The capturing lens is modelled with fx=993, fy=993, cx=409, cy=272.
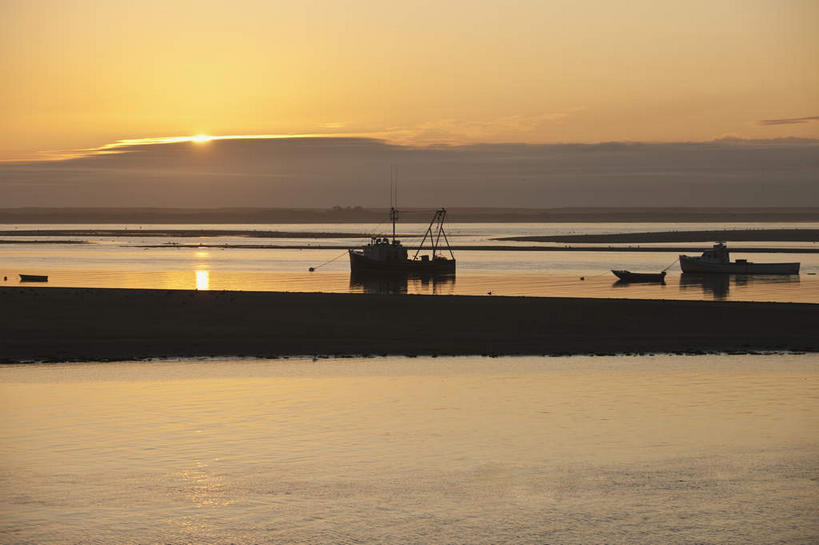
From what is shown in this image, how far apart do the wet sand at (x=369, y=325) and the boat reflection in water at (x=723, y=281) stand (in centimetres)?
1840

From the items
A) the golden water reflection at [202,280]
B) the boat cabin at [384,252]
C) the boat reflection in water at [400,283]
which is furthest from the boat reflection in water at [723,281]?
the golden water reflection at [202,280]

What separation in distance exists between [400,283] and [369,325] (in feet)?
118

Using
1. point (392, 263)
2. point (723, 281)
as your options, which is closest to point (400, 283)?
point (392, 263)

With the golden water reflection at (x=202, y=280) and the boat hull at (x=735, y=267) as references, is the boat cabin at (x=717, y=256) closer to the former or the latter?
the boat hull at (x=735, y=267)

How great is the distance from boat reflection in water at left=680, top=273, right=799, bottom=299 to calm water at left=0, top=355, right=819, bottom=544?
137ft

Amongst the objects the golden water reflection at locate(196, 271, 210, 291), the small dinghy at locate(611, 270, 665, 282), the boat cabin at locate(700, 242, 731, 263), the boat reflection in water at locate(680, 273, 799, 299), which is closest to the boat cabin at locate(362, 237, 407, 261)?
the golden water reflection at locate(196, 271, 210, 291)

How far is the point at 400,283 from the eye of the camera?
81.1 meters

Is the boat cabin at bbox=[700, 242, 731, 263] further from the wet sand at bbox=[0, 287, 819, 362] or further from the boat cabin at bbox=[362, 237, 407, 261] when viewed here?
the wet sand at bbox=[0, 287, 819, 362]

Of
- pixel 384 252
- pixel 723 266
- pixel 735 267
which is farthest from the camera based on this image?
pixel 384 252

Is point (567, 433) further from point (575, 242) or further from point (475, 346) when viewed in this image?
point (575, 242)

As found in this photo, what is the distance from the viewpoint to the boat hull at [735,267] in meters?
87.1

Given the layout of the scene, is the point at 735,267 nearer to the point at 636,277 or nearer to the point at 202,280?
the point at 636,277

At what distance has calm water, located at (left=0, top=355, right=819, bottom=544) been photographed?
1641 centimetres

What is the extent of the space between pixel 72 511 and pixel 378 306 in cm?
3681
